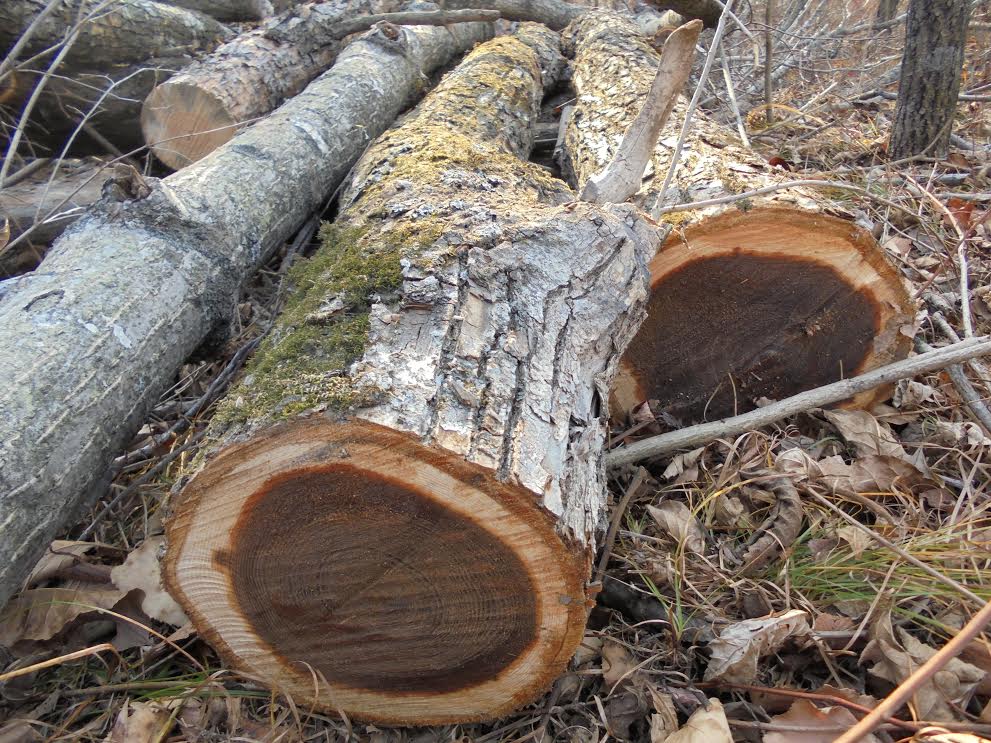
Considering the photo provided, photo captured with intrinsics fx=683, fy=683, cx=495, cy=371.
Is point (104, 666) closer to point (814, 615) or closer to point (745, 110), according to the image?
point (814, 615)

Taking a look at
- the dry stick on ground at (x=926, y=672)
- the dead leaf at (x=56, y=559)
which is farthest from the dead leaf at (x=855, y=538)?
the dead leaf at (x=56, y=559)

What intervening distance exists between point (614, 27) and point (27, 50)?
9.87 feet

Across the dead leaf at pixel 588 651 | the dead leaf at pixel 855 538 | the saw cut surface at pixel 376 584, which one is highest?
the saw cut surface at pixel 376 584

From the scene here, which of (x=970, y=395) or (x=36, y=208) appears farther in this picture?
(x=36, y=208)

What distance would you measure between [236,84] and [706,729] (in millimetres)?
3167

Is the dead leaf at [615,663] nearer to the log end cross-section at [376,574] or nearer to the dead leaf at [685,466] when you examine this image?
the log end cross-section at [376,574]

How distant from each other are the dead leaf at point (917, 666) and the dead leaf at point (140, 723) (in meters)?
1.53

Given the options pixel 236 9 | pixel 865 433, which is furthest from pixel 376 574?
pixel 236 9

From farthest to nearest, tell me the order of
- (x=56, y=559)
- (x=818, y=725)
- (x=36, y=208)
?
(x=36, y=208) < (x=56, y=559) < (x=818, y=725)

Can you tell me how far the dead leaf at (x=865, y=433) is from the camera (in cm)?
198

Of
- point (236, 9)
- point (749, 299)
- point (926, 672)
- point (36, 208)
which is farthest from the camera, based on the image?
point (236, 9)

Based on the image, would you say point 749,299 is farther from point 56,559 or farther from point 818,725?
point 56,559

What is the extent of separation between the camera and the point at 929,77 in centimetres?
316

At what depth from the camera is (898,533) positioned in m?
1.71
